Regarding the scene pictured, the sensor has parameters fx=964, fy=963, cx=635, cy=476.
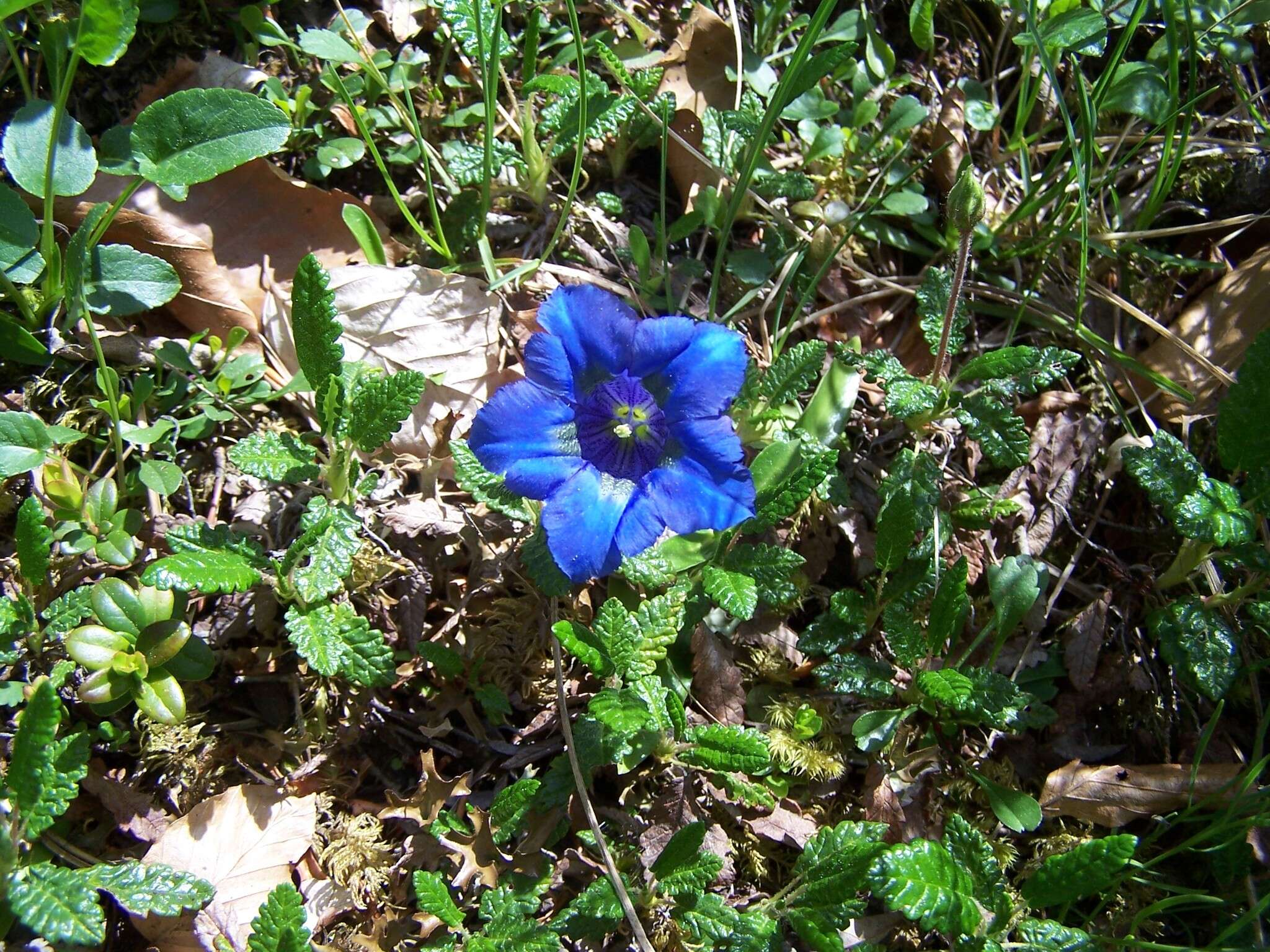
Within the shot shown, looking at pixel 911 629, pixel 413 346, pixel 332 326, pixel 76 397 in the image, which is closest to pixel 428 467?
pixel 413 346

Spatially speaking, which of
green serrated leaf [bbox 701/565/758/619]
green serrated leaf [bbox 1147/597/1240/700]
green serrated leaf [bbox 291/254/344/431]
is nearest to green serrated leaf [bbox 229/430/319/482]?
green serrated leaf [bbox 291/254/344/431]

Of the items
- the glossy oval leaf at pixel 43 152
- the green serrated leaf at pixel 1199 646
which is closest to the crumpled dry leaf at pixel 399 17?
the glossy oval leaf at pixel 43 152

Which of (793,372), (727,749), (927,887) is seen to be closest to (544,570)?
(727,749)

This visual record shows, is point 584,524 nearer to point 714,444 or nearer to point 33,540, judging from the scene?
point 714,444

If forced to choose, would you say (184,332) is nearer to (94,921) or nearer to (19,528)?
(19,528)

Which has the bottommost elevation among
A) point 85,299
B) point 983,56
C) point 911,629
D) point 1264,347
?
point 911,629

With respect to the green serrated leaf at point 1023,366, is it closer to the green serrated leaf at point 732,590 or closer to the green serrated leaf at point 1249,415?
the green serrated leaf at point 1249,415

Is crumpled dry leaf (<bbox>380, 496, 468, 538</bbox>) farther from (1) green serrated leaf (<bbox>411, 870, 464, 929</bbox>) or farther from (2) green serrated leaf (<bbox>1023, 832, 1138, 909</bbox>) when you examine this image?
(2) green serrated leaf (<bbox>1023, 832, 1138, 909</bbox>)
